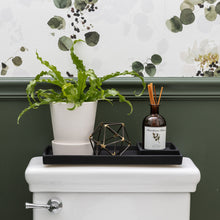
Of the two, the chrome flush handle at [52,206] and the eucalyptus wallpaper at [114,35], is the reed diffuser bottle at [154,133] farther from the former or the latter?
the chrome flush handle at [52,206]

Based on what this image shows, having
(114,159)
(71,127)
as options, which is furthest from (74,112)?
(114,159)

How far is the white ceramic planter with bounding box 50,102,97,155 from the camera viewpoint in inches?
39.9

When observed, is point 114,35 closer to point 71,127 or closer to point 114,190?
point 71,127

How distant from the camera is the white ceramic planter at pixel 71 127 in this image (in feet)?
3.32

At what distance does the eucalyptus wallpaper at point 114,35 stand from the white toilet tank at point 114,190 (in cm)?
37

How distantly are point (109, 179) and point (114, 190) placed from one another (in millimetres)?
38

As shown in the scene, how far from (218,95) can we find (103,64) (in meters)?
0.41

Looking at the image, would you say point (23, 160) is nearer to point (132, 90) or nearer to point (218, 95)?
point (132, 90)

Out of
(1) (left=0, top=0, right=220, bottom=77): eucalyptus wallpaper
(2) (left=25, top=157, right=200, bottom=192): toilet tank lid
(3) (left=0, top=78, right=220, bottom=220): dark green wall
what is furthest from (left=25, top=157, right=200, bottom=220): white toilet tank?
(1) (left=0, top=0, right=220, bottom=77): eucalyptus wallpaper

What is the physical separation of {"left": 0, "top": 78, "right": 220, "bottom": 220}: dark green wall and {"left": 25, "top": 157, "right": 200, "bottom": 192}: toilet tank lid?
24cm

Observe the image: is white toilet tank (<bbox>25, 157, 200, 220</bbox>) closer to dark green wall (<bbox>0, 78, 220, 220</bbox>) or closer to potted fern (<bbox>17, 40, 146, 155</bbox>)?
potted fern (<bbox>17, 40, 146, 155</bbox>)

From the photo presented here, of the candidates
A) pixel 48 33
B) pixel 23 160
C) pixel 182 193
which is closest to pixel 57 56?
pixel 48 33

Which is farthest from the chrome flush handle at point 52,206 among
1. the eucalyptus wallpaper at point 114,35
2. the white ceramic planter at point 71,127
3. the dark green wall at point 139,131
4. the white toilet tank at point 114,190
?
the eucalyptus wallpaper at point 114,35

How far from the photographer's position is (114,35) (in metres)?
1.17
